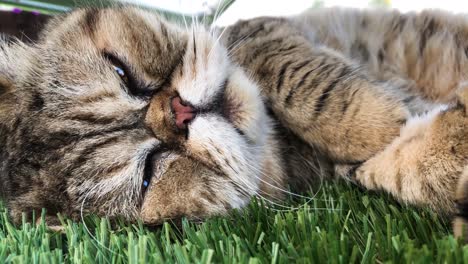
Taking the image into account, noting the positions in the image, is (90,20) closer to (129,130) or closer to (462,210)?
(129,130)

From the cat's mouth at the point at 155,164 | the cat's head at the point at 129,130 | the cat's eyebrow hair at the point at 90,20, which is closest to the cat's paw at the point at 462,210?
the cat's head at the point at 129,130

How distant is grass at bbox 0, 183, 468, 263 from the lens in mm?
690

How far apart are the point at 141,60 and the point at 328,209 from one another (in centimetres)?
53

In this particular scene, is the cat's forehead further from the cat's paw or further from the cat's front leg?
the cat's paw

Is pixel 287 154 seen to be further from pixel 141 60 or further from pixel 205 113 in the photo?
pixel 141 60

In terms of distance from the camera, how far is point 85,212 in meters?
0.98

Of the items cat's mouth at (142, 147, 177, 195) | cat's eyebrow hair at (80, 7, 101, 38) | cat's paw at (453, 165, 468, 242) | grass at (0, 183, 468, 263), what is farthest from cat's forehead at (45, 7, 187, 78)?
cat's paw at (453, 165, 468, 242)

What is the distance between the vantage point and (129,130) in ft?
3.28

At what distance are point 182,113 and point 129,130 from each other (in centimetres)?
12

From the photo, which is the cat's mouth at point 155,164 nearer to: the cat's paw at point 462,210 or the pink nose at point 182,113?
the pink nose at point 182,113

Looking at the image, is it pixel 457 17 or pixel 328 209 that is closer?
pixel 328 209

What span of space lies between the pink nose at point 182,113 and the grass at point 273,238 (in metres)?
0.21

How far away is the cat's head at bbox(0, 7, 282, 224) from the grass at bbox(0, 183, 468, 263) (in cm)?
6

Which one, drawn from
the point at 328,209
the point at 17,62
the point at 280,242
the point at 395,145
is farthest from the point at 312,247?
the point at 17,62
